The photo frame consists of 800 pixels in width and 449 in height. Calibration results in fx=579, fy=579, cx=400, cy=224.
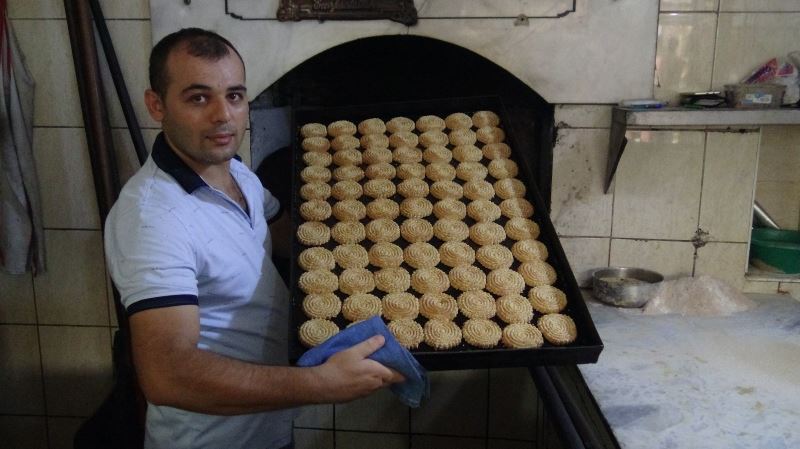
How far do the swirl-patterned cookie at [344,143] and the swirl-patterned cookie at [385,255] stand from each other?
16.2 inches

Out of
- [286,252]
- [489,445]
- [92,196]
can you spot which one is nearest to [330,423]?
[489,445]

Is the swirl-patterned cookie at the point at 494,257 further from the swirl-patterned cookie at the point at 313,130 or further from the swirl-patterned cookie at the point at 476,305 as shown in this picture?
the swirl-patterned cookie at the point at 313,130

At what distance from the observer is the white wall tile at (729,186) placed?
6.36ft

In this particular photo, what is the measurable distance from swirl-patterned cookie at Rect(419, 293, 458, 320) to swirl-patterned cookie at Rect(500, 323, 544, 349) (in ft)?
0.45

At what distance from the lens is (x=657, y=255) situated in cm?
205

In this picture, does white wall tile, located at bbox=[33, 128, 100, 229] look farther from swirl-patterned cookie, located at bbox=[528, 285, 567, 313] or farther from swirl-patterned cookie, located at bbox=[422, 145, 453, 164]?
swirl-patterned cookie, located at bbox=[528, 285, 567, 313]

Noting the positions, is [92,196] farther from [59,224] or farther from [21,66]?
[21,66]

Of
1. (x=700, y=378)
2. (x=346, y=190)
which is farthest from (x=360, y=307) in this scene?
(x=700, y=378)

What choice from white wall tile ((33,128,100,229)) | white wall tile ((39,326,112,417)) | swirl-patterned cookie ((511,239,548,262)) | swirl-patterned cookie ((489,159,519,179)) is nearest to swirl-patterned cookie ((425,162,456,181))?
swirl-patterned cookie ((489,159,519,179))

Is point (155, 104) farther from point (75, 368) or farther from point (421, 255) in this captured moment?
point (75, 368)

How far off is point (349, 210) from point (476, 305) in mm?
459

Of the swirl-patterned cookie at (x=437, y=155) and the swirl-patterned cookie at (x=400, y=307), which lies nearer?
the swirl-patterned cookie at (x=400, y=307)

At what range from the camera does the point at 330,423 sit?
7.83 ft

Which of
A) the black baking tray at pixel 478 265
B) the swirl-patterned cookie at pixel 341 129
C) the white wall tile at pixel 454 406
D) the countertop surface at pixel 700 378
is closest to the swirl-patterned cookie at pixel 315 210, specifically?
the black baking tray at pixel 478 265
